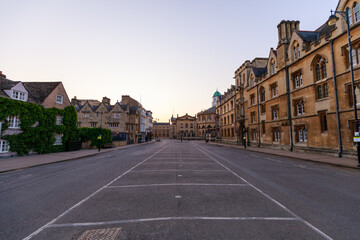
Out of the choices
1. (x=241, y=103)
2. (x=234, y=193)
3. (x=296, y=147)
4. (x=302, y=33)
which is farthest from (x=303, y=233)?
(x=241, y=103)

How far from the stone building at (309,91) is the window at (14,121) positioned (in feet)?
109

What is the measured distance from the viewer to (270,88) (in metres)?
27.7

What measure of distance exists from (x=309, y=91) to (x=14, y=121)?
3382 cm

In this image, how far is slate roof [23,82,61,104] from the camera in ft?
77.6

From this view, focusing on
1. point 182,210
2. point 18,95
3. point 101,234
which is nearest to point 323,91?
point 182,210

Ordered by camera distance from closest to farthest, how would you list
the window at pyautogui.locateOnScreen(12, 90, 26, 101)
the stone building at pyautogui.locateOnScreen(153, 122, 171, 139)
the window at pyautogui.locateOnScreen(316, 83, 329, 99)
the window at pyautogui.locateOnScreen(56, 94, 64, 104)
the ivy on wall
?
the window at pyautogui.locateOnScreen(316, 83, 329, 99)
the ivy on wall
the window at pyautogui.locateOnScreen(12, 90, 26, 101)
the window at pyautogui.locateOnScreen(56, 94, 64, 104)
the stone building at pyautogui.locateOnScreen(153, 122, 171, 139)

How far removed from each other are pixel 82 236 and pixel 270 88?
30.2 m

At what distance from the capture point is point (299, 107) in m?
21.9

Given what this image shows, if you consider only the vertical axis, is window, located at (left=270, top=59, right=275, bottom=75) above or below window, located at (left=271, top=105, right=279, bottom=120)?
above

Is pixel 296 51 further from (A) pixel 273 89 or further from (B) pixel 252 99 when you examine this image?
(B) pixel 252 99

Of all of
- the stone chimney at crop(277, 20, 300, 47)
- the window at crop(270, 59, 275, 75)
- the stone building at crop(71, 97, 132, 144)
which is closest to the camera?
the stone chimney at crop(277, 20, 300, 47)

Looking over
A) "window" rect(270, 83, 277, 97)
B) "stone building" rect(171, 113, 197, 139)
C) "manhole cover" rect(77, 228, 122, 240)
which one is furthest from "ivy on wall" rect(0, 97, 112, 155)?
"stone building" rect(171, 113, 197, 139)

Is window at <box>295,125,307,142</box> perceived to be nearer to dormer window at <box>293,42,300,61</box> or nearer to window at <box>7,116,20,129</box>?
dormer window at <box>293,42,300,61</box>

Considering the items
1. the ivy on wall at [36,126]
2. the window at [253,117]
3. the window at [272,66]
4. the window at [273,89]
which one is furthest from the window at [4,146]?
the window at [272,66]
